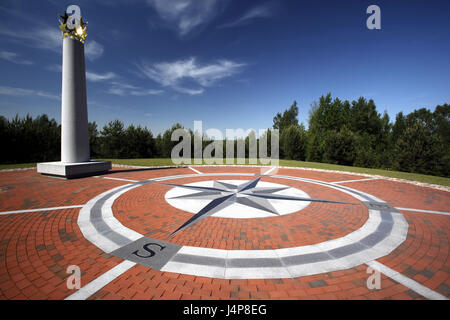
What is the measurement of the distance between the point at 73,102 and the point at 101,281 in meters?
14.1

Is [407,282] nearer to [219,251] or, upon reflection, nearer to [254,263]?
[254,263]

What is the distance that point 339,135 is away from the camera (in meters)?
33.8

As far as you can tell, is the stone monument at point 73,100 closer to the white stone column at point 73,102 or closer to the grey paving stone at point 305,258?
the white stone column at point 73,102

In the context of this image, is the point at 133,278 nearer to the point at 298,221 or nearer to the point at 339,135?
the point at 298,221

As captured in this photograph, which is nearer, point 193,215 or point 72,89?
point 193,215

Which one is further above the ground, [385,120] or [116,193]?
[385,120]

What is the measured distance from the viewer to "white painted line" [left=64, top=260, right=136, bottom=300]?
3143mm

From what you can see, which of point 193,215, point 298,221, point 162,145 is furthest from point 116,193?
point 162,145

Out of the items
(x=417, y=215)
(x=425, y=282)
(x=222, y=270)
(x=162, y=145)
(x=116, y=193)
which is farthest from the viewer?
(x=162, y=145)

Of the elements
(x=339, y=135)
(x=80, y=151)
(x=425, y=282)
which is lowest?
(x=425, y=282)

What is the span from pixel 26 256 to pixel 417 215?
39.2 feet

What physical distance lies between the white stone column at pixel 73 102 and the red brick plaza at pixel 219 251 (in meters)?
6.13

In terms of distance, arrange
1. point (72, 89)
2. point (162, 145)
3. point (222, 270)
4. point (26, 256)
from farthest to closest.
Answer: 1. point (162, 145)
2. point (72, 89)
3. point (26, 256)
4. point (222, 270)

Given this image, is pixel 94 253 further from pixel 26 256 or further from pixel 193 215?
pixel 193 215
